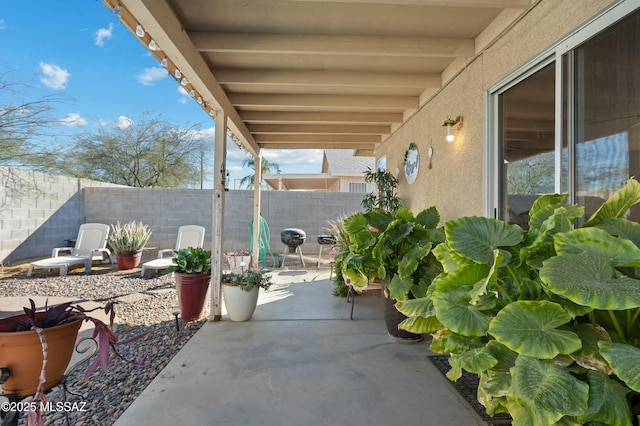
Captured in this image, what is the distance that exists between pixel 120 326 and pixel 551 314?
384 centimetres

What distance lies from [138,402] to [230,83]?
2976 millimetres

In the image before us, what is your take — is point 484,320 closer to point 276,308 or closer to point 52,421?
point 52,421

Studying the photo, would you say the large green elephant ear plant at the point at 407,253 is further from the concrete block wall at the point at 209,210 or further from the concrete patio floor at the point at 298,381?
the concrete block wall at the point at 209,210

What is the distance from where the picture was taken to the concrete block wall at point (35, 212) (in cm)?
613

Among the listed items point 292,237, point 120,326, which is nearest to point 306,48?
Answer: point 120,326

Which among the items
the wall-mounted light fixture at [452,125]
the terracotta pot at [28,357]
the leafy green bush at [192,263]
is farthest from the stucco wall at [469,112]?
the terracotta pot at [28,357]

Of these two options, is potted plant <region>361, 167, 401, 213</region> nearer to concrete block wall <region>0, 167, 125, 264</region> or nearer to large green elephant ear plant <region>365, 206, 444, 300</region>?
large green elephant ear plant <region>365, 206, 444, 300</region>

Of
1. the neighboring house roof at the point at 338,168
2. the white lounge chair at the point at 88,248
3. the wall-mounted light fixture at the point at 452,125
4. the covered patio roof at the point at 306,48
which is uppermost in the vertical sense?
the neighboring house roof at the point at 338,168

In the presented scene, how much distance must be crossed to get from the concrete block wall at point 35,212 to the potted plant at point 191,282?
5.29 m

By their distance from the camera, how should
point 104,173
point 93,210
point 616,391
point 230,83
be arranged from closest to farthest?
point 616,391 → point 230,83 → point 93,210 → point 104,173

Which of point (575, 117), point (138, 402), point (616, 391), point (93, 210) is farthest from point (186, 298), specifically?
point (93, 210)

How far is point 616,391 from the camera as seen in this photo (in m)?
0.96

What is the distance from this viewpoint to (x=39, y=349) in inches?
50.4

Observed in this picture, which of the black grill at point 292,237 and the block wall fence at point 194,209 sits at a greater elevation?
the block wall fence at point 194,209
